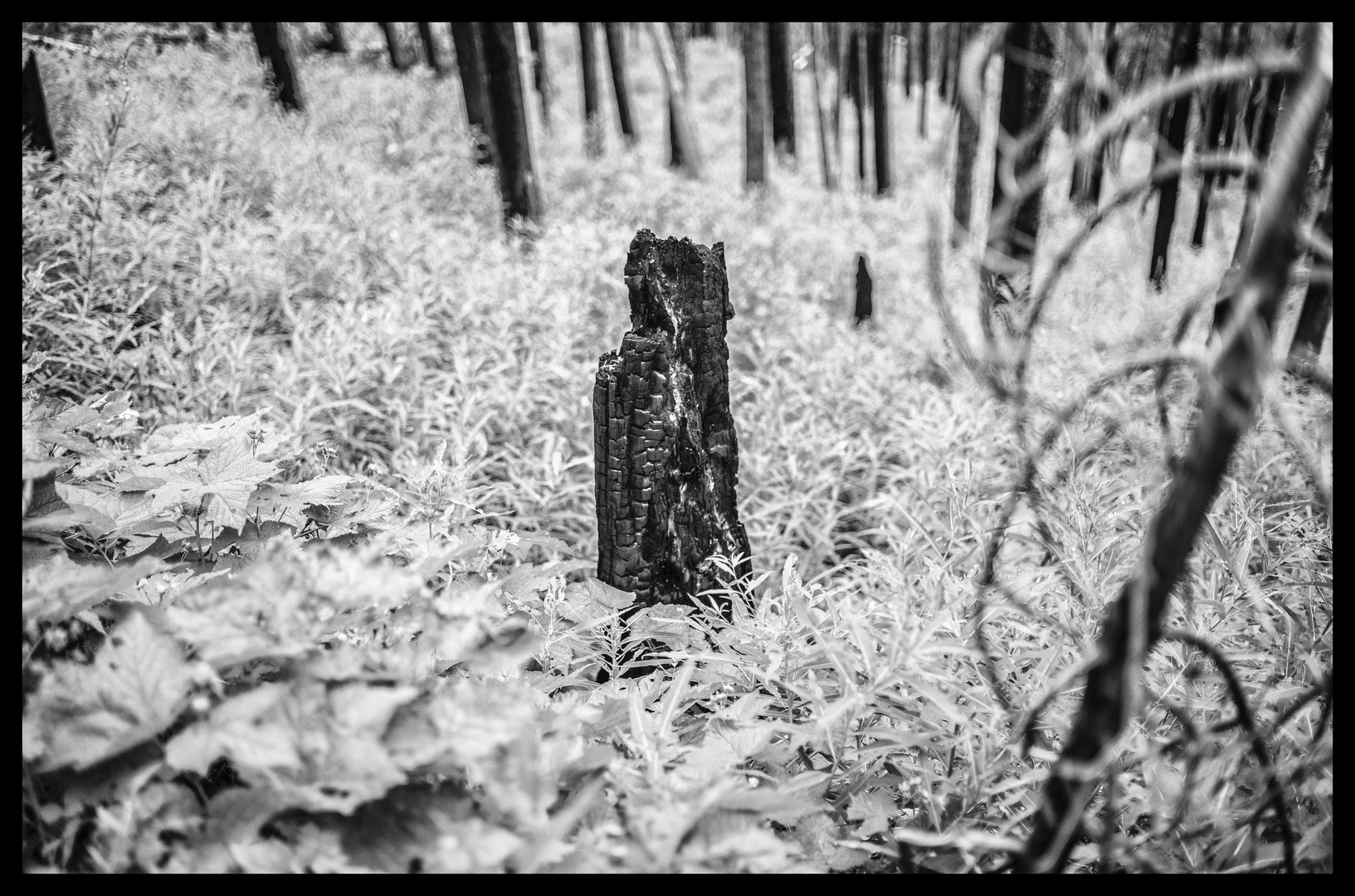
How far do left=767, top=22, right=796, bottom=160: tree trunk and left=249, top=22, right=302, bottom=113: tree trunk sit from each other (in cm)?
725

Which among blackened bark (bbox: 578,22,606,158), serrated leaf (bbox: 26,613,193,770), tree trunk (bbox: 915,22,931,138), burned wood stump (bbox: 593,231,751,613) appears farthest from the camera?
tree trunk (bbox: 915,22,931,138)

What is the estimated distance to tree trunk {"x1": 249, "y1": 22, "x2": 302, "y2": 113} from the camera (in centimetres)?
1045

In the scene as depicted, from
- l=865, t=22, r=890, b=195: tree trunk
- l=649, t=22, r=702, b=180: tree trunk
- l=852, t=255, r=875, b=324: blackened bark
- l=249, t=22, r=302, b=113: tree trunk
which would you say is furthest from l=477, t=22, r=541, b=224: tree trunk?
l=865, t=22, r=890, b=195: tree trunk

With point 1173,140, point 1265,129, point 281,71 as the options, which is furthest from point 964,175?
point 281,71

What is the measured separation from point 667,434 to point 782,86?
12.3m

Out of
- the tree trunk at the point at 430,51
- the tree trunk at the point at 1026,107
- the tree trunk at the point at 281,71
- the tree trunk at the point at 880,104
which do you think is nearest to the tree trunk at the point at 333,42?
the tree trunk at the point at 430,51

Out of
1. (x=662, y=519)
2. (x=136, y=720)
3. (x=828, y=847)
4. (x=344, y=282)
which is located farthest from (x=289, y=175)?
(x=828, y=847)

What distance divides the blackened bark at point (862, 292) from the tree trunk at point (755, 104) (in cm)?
455

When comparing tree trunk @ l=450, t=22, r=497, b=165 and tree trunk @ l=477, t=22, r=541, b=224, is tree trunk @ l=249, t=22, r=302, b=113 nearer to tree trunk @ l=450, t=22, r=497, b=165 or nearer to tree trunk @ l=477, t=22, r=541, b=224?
tree trunk @ l=450, t=22, r=497, b=165

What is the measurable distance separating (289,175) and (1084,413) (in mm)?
6090

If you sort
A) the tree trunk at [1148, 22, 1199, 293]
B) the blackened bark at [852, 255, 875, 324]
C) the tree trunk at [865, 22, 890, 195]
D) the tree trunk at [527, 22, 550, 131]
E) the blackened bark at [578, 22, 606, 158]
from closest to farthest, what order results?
Result: 1. the blackened bark at [852, 255, 875, 324]
2. the tree trunk at [1148, 22, 1199, 293]
3. the blackened bark at [578, 22, 606, 158]
4. the tree trunk at [865, 22, 890, 195]
5. the tree trunk at [527, 22, 550, 131]

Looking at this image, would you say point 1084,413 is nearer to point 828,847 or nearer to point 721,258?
point 721,258

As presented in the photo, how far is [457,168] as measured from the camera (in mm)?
8406

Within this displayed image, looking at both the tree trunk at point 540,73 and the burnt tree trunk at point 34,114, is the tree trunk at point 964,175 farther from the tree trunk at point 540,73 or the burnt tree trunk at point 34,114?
the burnt tree trunk at point 34,114
